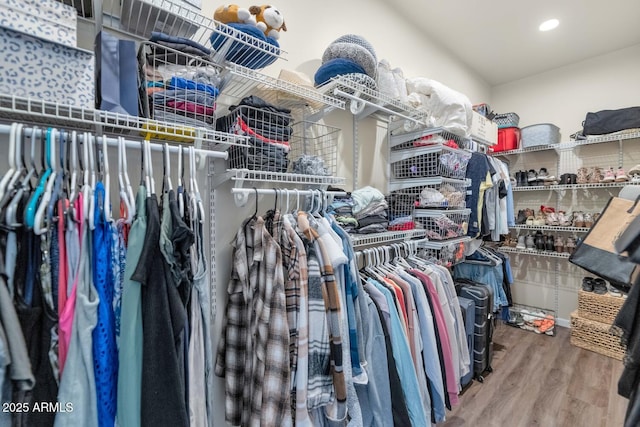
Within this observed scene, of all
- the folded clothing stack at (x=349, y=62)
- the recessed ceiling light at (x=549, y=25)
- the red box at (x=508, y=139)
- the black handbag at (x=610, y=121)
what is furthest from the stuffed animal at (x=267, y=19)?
the black handbag at (x=610, y=121)

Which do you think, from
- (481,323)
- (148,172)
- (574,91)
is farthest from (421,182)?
(574,91)

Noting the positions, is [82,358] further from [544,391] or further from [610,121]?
[610,121]

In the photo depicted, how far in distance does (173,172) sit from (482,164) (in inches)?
89.5

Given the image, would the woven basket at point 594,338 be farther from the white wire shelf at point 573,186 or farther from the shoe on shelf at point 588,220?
the white wire shelf at point 573,186

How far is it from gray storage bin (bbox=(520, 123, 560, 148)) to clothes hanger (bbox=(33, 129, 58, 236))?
4007 millimetres

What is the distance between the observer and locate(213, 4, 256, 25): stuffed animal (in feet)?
3.40

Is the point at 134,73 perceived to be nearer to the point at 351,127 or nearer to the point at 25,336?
the point at 25,336

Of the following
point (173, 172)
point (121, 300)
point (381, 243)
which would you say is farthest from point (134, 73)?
point (381, 243)

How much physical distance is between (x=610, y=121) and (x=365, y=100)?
281 centimetres

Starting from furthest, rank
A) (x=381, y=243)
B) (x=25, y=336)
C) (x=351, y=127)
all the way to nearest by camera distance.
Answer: (x=351, y=127) → (x=381, y=243) → (x=25, y=336)

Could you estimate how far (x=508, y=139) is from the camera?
3311 mm

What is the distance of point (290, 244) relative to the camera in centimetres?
106

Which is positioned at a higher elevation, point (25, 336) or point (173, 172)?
point (173, 172)

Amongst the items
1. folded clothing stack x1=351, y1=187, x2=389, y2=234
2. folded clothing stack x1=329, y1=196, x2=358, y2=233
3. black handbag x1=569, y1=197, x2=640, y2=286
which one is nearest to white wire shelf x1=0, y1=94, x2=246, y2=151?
folded clothing stack x1=329, y1=196, x2=358, y2=233
